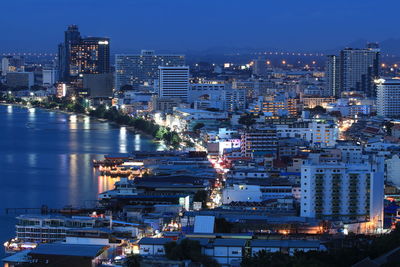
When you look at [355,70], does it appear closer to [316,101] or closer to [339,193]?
[316,101]

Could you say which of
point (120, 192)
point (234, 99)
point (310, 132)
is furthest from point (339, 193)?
point (234, 99)

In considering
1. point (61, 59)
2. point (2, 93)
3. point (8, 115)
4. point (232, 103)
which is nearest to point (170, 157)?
point (232, 103)

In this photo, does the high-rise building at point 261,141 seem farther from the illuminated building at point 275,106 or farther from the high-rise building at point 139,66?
the high-rise building at point 139,66

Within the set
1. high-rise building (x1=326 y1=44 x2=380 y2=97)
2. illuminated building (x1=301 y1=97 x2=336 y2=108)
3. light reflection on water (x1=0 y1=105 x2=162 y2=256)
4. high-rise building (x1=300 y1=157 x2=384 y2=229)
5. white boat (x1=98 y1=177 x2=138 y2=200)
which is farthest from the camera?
high-rise building (x1=326 y1=44 x2=380 y2=97)

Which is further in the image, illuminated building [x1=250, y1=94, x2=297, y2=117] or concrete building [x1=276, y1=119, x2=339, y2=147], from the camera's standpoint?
illuminated building [x1=250, y1=94, x2=297, y2=117]

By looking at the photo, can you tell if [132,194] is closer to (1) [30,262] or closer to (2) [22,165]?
(1) [30,262]

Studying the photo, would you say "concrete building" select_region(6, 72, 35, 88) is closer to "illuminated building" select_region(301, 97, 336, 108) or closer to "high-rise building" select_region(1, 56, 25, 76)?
"high-rise building" select_region(1, 56, 25, 76)

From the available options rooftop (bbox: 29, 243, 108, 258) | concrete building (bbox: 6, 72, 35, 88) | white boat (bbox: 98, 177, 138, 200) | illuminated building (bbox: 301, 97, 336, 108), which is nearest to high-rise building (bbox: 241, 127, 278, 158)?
white boat (bbox: 98, 177, 138, 200)
